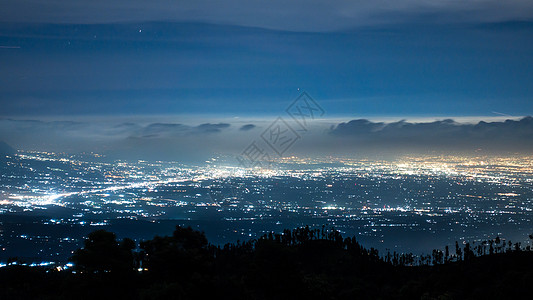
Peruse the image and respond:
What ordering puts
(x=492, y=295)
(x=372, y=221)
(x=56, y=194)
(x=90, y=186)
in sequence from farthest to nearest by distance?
(x=90, y=186)
(x=56, y=194)
(x=372, y=221)
(x=492, y=295)

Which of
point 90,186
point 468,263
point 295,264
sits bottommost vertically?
point 468,263

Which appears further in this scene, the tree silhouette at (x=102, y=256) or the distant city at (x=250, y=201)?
the distant city at (x=250, y=201)

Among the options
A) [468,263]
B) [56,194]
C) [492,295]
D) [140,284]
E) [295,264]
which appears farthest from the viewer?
[56,194]

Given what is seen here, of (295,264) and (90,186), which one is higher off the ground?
(90,186)

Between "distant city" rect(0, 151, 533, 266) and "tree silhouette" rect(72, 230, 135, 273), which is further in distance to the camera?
"distant city" rect(0, 151, 533, 266)

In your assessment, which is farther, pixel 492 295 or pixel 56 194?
pixel 56 194

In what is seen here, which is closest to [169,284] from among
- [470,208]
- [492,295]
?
[492,295]

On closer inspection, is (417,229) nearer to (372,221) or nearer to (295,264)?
(372,221)

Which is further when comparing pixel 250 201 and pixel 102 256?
pixel 250 201
